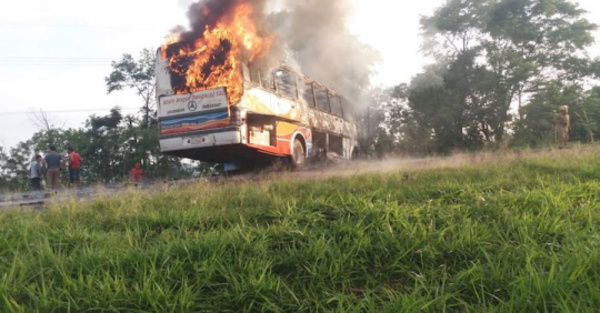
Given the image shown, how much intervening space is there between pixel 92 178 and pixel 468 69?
1193 inches

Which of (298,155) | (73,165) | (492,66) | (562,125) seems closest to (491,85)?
(492,66)

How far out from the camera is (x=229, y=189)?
221 inches

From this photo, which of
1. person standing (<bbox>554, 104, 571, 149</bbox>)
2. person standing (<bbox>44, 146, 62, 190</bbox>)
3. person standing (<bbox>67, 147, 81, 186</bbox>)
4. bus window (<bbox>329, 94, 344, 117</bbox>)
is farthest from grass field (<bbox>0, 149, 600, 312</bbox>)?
bus window (<bbox>329, 94, 344, 117</bbox>)

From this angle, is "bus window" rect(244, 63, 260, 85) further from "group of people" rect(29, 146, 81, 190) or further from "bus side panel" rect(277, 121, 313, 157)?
"group of people" rect(29, 146, 81, 190)

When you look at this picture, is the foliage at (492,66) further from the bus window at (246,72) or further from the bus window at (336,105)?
the bus window at (246,72)

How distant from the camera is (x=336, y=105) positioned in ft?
53.8

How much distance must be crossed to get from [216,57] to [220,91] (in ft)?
2.88

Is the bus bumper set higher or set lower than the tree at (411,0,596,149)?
lower

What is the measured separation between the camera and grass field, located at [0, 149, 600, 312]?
2283 millimetres

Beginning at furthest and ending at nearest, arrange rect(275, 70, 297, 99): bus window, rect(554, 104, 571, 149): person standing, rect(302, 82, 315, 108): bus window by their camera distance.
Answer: rect(302, 82, 315, 108): bus window, rect(554, 104, 571, 149): person standing, rect(275, 70, 297, 99): bus window

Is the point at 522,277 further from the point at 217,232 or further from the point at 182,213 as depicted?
the point at 182,213

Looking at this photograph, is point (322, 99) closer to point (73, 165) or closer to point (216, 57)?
point (216, 57)

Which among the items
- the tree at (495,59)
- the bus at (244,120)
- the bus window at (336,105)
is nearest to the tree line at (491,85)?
the tree at (495,59)

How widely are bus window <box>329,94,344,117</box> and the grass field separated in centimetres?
1153
